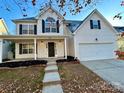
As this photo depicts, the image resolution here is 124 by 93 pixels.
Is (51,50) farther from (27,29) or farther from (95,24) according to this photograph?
(95,24)

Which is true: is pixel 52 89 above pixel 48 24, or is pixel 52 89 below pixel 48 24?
below

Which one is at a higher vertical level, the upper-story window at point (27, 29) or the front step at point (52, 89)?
the upper-story window at point (27, 29)

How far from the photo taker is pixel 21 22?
19406 millimetres

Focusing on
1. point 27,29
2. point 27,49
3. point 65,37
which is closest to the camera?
point 65,37

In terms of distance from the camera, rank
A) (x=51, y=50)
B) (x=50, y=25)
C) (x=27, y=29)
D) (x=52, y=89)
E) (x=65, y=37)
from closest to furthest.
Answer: (x=52, y=89), (x=65, y=37), (x=50, y=25), (x=27, y=29), (x=51, y=50)

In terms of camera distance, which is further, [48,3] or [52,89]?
[52,89]

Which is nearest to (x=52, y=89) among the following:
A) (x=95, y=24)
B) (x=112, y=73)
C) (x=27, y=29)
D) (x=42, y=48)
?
(x=112, y=73)

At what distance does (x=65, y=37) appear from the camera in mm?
18078

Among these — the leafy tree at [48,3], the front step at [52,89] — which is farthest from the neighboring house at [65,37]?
the leafy tree at [48,3]

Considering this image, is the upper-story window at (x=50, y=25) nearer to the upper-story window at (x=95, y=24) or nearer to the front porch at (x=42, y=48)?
the front porch at (x=42, y=48)

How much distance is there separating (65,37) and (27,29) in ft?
18.4

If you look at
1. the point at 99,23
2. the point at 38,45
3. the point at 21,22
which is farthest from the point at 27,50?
the point at 99,23

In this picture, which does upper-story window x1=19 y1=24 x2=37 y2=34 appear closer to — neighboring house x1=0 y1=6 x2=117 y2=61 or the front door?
neighboring house x1=0 y1=6 x2=117 y2=61

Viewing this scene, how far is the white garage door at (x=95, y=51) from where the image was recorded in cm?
1828
